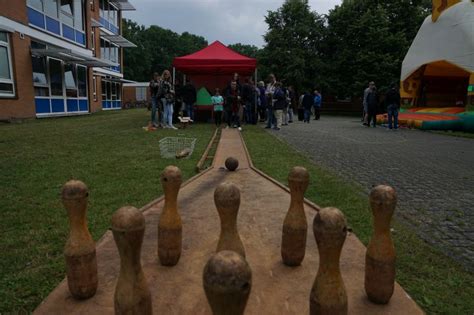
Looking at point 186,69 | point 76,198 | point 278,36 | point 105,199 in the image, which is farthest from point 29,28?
point 278,36

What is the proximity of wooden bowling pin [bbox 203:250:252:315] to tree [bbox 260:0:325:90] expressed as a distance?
31742 millimetres

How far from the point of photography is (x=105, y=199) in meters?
4.11

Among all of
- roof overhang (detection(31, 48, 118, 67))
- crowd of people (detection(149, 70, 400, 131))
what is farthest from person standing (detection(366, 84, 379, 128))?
roof overhang (detection(31, 48, 118, 67))

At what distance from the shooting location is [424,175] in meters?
6.16

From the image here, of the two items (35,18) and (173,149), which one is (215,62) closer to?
(173,149)

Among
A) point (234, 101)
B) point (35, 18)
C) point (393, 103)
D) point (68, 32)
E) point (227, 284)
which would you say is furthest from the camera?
point (68, 32)

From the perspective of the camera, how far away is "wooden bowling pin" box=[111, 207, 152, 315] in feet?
4.26

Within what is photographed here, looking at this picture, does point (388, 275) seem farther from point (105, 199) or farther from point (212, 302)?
point (105, 199)

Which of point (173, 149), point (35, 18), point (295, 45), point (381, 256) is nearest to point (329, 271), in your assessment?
point (381, 256)

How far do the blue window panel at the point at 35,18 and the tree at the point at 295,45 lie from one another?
20006 mm

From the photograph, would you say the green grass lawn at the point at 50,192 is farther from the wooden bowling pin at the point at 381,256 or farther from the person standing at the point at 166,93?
the person standing at the point at 166,93

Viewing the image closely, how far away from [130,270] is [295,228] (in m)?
0.94

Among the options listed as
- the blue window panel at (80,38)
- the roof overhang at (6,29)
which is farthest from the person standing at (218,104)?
the blue window panel at (80,38)

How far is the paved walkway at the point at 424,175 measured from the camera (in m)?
3.48
